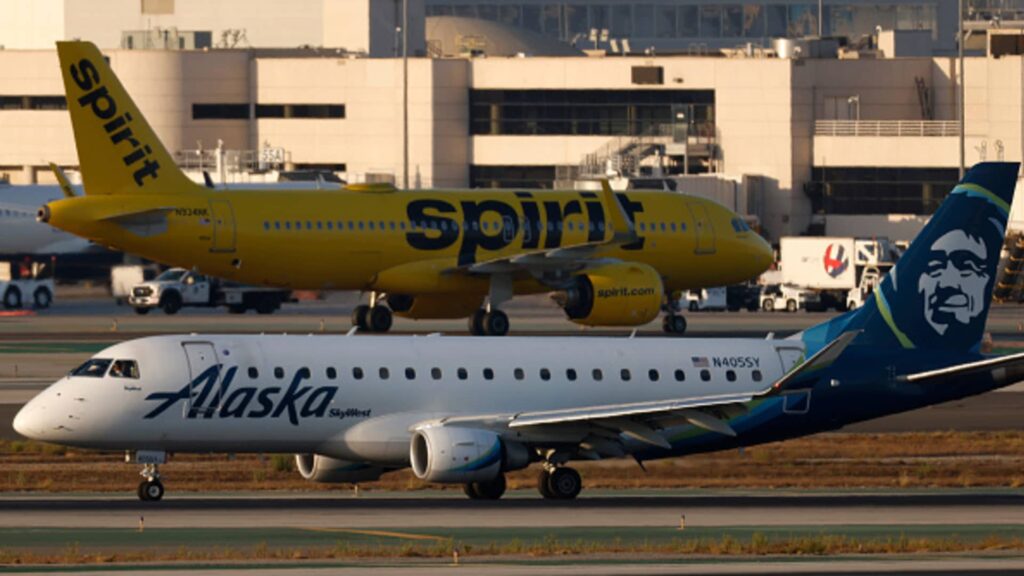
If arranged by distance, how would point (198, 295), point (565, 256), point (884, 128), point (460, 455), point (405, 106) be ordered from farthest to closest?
point (884, 128) → point (405, 106) → point (198, 295) → point (565, 256) → point (460, 455)

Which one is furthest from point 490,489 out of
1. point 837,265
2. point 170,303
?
point 837,265

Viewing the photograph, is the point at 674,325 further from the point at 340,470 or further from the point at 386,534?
the point at 386,534

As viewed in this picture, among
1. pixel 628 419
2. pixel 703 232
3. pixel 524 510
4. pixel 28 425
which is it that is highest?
pixel 703 232

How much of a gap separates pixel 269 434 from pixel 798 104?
10663 centimetres

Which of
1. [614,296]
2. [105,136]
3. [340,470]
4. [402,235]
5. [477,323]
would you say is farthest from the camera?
[402,235]

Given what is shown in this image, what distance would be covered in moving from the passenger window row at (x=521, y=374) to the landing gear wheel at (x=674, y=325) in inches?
1395

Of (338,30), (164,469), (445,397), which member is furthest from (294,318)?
(338,30)

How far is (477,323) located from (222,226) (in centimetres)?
973

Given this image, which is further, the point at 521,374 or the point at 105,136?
the point at 105,136

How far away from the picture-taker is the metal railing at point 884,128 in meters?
142


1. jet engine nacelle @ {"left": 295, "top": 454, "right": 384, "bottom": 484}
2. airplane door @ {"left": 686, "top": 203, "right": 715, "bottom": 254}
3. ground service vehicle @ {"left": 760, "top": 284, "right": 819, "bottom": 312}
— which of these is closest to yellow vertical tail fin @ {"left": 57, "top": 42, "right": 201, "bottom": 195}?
airplane door @ {"left": 686, "top": 203, "right": 715, "bottom": 254}

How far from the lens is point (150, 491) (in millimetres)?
40594

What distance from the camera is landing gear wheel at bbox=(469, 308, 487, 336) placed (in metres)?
76.4

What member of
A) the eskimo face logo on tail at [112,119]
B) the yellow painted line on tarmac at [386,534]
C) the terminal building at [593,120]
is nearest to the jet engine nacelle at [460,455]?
the yellow painted line on tarmac at [386,534]
